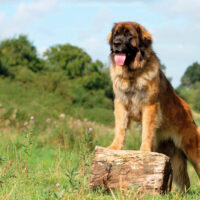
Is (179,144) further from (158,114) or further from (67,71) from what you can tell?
(67,71)

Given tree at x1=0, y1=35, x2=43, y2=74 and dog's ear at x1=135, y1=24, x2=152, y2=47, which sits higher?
tree at x1=0, y1=35, x2=43, y2=74

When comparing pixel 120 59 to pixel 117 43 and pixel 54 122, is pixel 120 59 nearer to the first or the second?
pixel 117 43

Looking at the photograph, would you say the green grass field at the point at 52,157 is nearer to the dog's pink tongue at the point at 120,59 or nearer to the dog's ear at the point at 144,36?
the dog's pink tongue at the point at 120,59

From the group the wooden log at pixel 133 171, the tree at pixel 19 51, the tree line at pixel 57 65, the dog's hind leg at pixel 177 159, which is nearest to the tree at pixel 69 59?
the tree line at pixel 57 65

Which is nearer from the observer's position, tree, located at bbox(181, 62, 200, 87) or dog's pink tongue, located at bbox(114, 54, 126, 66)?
dog's pink tongue, located at bbox(114, 54, 126, 66)

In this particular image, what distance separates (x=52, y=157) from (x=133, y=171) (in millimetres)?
6350

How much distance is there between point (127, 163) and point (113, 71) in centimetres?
159

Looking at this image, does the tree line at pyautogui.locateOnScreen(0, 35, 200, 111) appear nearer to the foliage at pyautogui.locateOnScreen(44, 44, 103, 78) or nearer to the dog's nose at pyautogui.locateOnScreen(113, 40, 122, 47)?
the foliage at pyautogui.locateOnScreen(44, 44, 103, 78)

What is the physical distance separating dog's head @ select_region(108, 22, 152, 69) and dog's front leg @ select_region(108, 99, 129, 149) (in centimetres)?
65

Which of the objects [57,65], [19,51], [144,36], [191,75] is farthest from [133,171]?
[191,75]

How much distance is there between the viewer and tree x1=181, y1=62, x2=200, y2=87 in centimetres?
9499

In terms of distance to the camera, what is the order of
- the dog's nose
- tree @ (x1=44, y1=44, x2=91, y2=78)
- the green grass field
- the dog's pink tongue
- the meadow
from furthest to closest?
tree @ (x1=44, y1=44, x2=91, y2=78) < the dog's pink tongue < the dog's nose < the meadow < the green grass field

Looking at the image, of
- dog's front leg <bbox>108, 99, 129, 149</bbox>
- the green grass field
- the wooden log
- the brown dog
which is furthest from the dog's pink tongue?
the wooden log

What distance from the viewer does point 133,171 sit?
459cm
